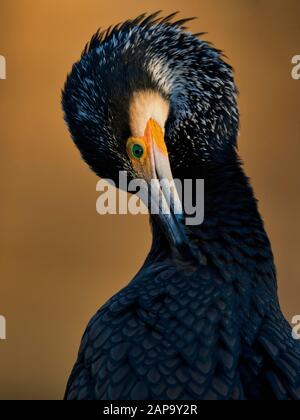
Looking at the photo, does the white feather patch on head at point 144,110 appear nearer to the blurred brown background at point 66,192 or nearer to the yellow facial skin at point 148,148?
the yellow facial skin at point 148,148

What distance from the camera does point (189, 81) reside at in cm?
130

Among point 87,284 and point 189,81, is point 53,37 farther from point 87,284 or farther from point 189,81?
point 189,81

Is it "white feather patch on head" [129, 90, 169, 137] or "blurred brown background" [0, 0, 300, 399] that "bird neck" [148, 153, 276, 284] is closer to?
"white feather patch on head" [129, 90, 169, 137]

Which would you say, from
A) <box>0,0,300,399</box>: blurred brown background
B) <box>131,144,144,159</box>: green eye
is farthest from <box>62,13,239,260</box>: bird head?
<box>0,0,300,399</box>: blurred brown background

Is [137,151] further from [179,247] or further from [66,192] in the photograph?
[66,192]

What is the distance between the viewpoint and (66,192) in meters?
2.41

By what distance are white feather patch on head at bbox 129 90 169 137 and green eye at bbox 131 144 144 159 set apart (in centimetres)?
2

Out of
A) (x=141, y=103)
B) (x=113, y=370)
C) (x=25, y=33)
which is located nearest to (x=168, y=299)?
(x=113, y=370)

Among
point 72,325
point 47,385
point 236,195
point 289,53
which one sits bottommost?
point 47,385

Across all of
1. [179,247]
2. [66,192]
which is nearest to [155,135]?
[179,247]

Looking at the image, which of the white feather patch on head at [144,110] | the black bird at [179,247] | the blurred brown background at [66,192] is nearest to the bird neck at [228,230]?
the black bird at [179,247]

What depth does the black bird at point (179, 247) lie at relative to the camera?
1.03 meters

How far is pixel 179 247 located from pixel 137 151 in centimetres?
18

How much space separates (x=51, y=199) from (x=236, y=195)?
129cm
